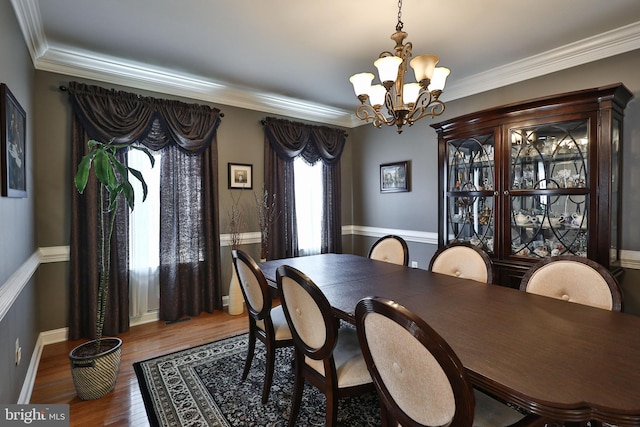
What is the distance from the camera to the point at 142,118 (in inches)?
123

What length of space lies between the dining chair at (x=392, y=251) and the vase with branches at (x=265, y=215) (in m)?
1.46

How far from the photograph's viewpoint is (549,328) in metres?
1.31

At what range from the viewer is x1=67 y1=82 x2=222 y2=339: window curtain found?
2.90 metres

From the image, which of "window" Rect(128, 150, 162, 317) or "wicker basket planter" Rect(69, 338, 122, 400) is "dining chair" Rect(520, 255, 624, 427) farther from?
"window" Rect(128, 150, 162, 317)

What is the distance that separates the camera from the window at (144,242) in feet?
10.7

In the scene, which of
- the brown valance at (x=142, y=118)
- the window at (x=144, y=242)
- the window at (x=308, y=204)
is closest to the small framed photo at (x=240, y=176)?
the brown valance at (x=142, y=118)

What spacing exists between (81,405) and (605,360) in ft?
8.90

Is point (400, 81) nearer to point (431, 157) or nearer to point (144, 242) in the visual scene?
point (431, 157)

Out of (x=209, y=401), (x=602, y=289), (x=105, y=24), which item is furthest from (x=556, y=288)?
(x=105, y=24)

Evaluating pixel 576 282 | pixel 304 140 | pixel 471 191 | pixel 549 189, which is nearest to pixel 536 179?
pixel 549 189

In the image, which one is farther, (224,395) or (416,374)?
(224,395)

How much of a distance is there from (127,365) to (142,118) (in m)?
2.21

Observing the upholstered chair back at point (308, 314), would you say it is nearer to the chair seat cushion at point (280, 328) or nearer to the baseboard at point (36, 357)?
the chair seat cushion at point (280, 328)

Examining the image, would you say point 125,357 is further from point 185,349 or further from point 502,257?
point 502,257
